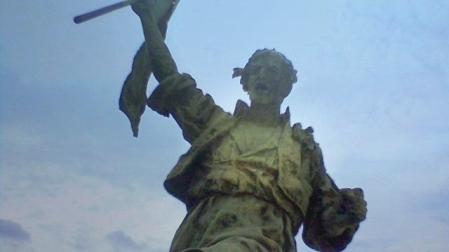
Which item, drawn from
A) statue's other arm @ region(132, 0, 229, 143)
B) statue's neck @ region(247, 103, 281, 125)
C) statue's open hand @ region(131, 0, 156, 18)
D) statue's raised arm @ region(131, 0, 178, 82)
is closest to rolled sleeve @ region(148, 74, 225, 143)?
statue's other arm @ region(132, 0, 229, 143)

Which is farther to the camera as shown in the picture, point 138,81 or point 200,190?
point 138,81

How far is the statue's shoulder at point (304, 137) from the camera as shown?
7861 millimetres

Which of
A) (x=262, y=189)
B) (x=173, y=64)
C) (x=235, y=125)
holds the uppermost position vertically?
(x=173, y=64)

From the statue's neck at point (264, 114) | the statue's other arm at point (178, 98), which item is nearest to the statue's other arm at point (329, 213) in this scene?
the statue's neck at point (264, 114)

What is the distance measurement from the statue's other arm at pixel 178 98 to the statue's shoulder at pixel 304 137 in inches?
27.9

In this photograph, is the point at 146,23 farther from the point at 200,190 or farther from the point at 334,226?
the point at 334,226

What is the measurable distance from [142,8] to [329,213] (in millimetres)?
2773

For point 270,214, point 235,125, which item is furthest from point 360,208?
point 235,125

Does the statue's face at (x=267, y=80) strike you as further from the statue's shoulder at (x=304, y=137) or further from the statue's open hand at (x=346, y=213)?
the statue's open hand at (x=346, y=213)

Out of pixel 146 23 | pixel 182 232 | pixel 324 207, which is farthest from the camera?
pixel 146 23

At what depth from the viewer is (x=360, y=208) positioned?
295 inches

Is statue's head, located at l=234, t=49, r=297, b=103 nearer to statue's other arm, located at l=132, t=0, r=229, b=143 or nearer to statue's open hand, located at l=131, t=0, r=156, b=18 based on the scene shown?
statue's other arm, located at l=132, t=0, r=229, b=143

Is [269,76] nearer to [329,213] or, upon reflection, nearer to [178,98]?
[178,98]

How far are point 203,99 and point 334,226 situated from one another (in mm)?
1786
